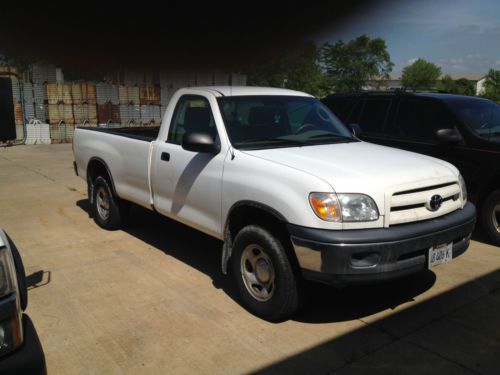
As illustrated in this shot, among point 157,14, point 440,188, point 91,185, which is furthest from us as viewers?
point 91,185

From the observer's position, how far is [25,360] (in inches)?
76.5

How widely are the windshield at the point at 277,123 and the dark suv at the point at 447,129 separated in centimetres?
171

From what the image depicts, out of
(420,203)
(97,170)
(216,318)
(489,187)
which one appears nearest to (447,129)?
(489,187)

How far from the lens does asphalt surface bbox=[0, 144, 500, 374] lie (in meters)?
3.14

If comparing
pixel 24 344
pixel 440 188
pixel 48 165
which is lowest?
pixel 48 165

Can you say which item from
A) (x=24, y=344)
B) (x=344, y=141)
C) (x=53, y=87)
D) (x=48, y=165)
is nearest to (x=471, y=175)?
(x=344, y=141)

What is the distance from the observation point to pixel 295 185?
340 centimetres

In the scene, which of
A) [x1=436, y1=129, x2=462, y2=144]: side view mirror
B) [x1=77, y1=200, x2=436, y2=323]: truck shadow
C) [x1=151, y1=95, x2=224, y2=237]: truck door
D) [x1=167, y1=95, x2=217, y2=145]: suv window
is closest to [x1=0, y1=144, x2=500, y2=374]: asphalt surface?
[x1=77, y1=200, x2=436, y2=323]: truck shadow

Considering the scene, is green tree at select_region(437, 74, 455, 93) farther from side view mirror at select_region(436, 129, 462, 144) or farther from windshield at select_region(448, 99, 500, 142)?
side view mirror at select_region(436, 129, 462, 144)

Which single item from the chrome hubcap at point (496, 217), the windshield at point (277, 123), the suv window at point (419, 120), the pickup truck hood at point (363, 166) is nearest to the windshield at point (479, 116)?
the suv window at point (419, 120)

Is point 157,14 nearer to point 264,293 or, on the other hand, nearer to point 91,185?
point 264,293

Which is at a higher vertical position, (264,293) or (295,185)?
(295,185)

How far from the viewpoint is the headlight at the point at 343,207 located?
3252mm

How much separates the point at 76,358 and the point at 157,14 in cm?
213
